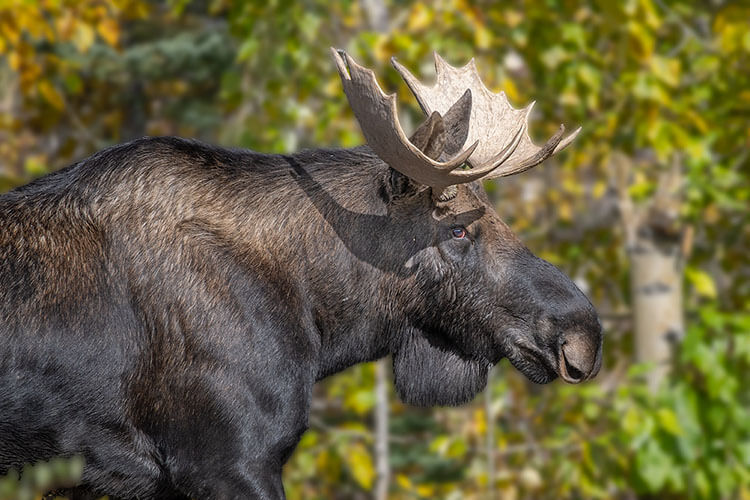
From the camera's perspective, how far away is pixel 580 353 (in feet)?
10.9

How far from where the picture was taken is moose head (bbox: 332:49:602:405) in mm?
3225

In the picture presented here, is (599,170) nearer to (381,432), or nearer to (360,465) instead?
(381,432)

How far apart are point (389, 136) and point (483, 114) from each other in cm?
78

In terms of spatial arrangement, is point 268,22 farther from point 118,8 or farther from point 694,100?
point 694,100

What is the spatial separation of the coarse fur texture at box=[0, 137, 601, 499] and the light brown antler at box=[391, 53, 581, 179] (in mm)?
191

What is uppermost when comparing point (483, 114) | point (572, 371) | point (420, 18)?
point (483, 114)

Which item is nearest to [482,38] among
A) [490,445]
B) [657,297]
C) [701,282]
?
[701,282]

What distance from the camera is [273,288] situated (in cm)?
328

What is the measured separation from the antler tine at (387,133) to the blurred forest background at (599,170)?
4.02 m

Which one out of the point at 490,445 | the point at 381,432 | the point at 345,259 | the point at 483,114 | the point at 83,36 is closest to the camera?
the point at 345,259

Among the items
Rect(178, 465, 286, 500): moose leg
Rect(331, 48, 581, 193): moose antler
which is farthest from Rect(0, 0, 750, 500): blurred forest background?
Rect(178, 465, 286, 500): moose leg

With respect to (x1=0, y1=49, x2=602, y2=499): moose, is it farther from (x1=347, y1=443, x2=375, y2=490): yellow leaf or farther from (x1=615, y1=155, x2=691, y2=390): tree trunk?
(x1=615, y1=155, x2=691, y2=390): tree trunk

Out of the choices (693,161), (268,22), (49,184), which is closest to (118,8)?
(268,22)

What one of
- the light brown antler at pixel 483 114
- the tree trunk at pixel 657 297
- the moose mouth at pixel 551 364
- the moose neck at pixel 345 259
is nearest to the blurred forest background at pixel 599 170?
the tree trunk at pixel 657 297
